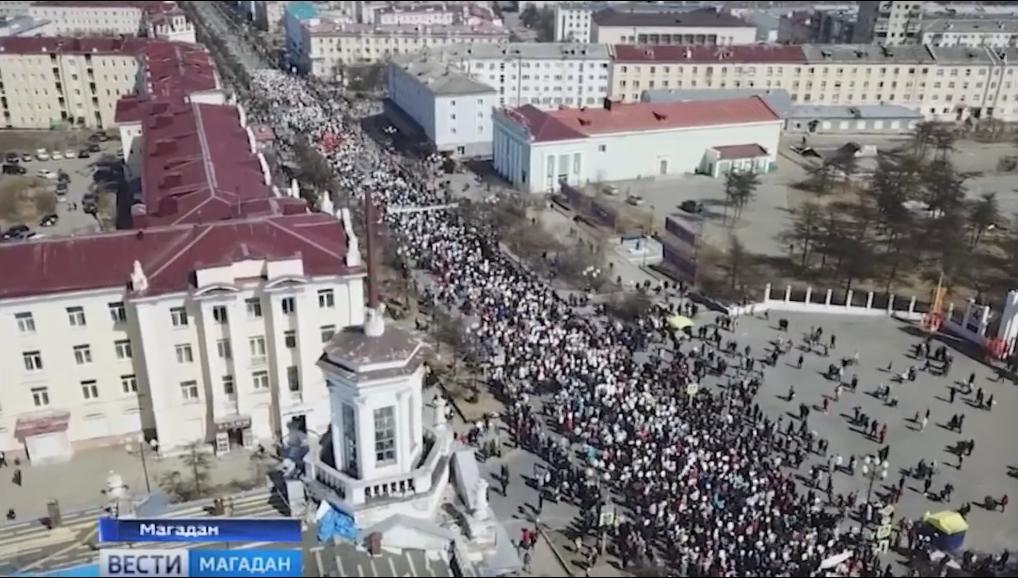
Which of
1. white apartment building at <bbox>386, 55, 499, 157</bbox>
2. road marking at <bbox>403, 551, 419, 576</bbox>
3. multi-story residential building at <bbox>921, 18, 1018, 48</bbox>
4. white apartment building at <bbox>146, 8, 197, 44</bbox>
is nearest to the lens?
road marking at <bbox>403, 551, 419, 576</bbox>

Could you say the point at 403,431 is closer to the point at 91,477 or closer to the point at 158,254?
the point at 158,254

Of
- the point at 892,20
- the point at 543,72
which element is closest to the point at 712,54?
the point at 543,72

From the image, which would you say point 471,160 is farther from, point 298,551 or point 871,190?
point 298,551

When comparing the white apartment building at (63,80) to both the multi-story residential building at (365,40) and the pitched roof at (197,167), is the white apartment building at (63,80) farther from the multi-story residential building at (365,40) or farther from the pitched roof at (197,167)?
the pitched roof at (197,167)

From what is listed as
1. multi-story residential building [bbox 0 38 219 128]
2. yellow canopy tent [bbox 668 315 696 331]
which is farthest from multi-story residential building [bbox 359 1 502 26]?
yellow canopy tent [bbox 668 315 696 331]

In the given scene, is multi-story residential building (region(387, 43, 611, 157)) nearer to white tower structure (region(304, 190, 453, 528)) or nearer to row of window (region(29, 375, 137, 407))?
row of window (region(29, 375, 137, 407))

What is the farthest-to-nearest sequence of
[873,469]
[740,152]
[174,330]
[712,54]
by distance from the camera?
[712,54] → [740,152] → [873,469] → [174,330]

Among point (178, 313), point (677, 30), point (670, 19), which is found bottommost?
point (178, 313)
